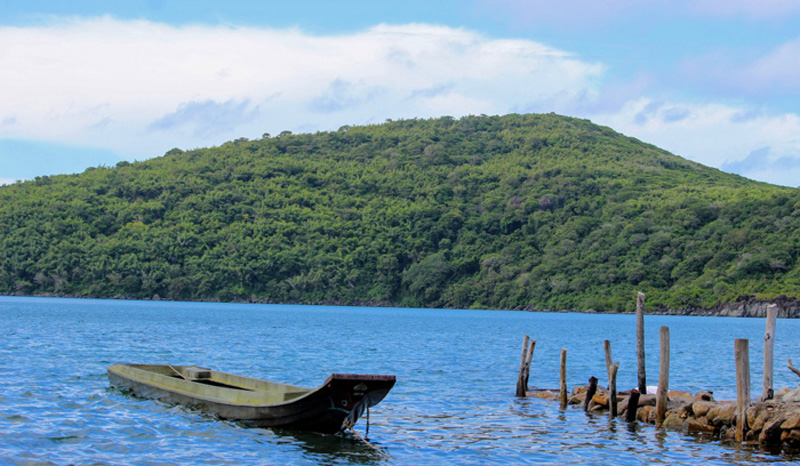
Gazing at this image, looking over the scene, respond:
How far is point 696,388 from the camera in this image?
30.9 m

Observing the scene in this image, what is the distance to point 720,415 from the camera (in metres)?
20.9

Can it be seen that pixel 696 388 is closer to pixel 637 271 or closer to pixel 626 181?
pixel 637 271

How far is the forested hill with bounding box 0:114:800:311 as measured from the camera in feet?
381

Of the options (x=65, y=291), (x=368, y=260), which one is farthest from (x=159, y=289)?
(x=368, y=260)

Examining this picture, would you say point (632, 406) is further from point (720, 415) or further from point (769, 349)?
point (769, 349)

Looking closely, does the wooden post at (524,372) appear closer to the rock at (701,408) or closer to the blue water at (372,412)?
the blue water at (372,412)

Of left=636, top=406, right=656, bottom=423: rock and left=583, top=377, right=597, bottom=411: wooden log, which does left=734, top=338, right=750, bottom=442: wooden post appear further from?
left=583, top=377, right=597, bottom=411: wooden log

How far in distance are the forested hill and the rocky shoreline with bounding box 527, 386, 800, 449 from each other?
88.6 m

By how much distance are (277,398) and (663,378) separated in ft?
32.3

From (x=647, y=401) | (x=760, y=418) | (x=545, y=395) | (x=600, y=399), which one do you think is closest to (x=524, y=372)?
(x=545, y=395)

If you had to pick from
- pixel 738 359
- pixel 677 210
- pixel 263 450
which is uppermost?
pixel 677 210

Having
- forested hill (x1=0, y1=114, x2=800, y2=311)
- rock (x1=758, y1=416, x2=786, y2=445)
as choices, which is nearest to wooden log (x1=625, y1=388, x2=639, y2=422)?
rock (x1=758, y1=416, x2=786, y2=445)

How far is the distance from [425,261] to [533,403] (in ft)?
376

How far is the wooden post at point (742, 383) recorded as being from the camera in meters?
19.2
